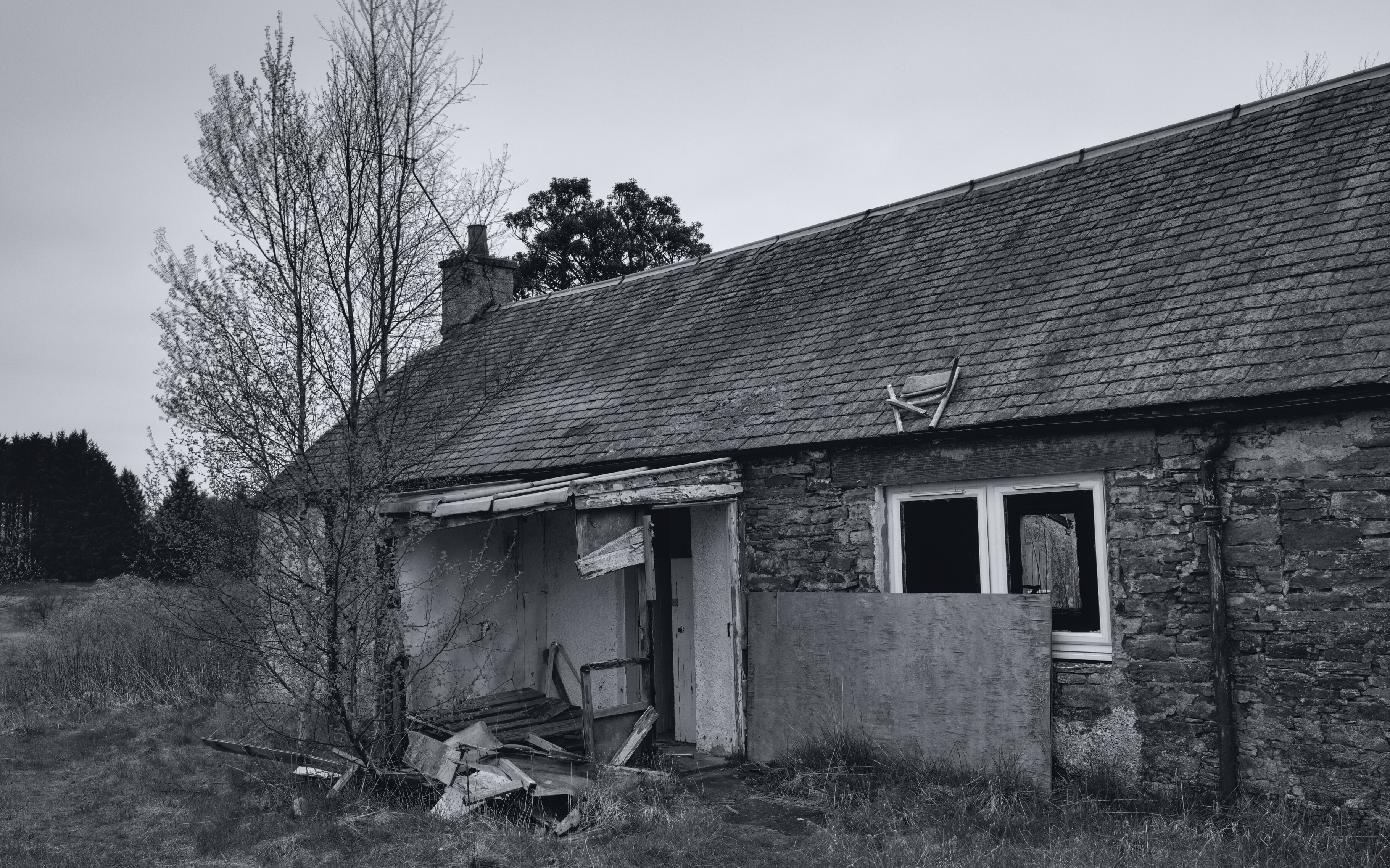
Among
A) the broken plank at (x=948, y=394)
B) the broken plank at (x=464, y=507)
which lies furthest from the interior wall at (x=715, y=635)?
the broken plank at (x=948, y=394)

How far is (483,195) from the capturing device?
9992 mm

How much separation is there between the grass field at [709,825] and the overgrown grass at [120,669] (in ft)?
11.4

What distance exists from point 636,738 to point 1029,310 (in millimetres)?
4983

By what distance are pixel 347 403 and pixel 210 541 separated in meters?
1.58

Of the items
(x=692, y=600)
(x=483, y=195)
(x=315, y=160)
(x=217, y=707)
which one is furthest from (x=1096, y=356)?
(x=217, y=707)

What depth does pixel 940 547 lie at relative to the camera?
A: 9273 millimetres

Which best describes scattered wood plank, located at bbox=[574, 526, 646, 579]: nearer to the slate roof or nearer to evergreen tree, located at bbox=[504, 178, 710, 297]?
the slate roof

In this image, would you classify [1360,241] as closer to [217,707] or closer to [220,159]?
[220,159]

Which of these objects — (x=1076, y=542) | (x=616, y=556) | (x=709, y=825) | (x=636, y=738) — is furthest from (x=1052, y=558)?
(x=709, y=825)

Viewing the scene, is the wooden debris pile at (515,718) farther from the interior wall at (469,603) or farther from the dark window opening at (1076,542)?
the dark window opening at (1076,542)

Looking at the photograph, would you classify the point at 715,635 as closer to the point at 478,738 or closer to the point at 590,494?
the point at 590,494

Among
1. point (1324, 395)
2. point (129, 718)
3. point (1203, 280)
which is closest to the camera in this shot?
point (1324, 395)

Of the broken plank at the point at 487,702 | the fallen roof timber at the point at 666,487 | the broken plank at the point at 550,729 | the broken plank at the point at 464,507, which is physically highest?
the fallen roof timber at the point at 666,487

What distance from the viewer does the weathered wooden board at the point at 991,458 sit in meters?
7.40
